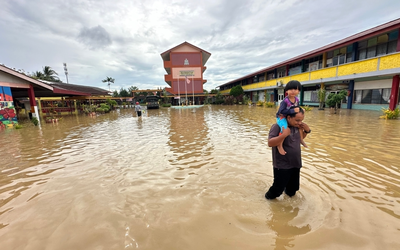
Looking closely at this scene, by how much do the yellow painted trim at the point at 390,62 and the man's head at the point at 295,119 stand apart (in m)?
15.8

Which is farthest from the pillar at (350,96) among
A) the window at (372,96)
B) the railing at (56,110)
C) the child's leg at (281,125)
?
the railing at (56,110)

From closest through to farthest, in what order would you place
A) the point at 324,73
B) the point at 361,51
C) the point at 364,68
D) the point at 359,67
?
the point at 364,68 < the point at 359,67 < the point at 361,51 < the point at 324,73

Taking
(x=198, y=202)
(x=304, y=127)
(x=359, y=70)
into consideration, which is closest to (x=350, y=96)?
(x=359, y=70)

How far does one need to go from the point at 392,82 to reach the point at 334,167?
15.4 m

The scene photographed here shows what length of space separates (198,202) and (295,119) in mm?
1991

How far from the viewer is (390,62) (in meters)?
12.4

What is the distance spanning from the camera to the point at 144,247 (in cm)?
212

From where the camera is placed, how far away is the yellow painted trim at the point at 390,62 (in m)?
12.0

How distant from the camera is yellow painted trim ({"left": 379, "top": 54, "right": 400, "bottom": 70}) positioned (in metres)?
12.0

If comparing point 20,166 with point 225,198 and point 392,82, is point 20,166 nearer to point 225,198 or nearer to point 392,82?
point 225,198

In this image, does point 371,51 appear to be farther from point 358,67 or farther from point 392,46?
point 358,67

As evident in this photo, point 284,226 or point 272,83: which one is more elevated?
point 272,83

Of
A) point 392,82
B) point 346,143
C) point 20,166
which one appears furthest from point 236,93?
point 20,166

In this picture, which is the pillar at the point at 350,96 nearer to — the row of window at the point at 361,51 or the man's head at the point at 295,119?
the row of window at the point at 361,51
